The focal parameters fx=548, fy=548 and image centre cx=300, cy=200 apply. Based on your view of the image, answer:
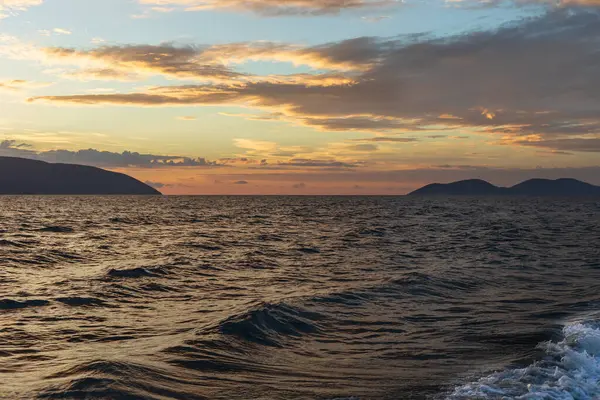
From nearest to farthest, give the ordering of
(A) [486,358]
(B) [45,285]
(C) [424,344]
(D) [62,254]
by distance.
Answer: (A) [486,358] < (C) [424,344] < (B) [45,285] < (D) [62,254]

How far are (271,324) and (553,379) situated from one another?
26.5 ft

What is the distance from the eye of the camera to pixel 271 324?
16.7 meters

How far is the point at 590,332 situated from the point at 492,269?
15.6 meters

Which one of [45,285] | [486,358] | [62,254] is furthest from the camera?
[62,254]

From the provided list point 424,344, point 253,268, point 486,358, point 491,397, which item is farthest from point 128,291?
point 491,397

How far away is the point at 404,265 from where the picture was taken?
31188mm

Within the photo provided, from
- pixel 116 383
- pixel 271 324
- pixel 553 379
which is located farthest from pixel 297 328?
pixel 553 379

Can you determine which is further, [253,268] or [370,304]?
[253,268]

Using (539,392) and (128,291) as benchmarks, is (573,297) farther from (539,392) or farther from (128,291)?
(128,291)

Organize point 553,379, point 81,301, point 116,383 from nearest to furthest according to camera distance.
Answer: point 116,383 < point 553,379 < point 81,301

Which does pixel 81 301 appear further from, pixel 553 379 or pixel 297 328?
pixel 553 379

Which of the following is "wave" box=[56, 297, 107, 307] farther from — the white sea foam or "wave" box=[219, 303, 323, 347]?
the white sea foam

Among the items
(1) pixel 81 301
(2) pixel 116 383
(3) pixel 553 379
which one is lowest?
(1) pixel 81 301

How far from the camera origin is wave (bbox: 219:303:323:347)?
1549cm
